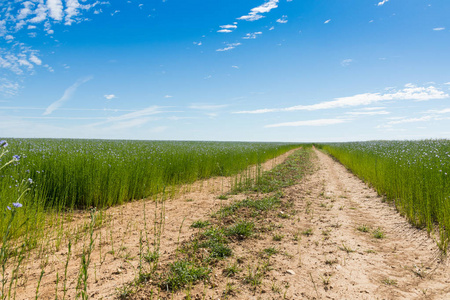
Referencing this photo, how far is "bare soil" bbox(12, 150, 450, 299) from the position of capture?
320 cm

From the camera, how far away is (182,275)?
10.7 ft

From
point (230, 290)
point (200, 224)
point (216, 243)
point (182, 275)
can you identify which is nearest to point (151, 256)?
point (182, 275)

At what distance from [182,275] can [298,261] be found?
74.6 inches

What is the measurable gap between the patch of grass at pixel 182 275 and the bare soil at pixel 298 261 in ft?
0.41

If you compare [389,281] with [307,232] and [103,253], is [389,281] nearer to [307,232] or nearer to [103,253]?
[307,232]

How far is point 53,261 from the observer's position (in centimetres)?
390

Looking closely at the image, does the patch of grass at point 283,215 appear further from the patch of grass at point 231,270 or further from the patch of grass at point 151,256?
the patch of grass at point 151,256

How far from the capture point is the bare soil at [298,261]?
3.20 meters

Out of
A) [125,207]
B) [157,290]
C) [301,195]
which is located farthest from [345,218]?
[125,207]

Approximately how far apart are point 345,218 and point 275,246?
2834mm

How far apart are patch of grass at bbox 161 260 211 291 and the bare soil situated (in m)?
0.12

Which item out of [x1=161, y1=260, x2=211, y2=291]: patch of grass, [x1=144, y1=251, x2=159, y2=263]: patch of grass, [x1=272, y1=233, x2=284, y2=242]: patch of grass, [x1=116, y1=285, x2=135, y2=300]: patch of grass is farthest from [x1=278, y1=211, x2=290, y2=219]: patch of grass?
[x1=116, y1=285, x2=135, y2=300]: patch of grass

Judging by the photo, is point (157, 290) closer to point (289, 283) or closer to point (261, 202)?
point (289, 283)

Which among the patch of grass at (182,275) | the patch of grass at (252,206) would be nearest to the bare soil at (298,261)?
the patch of grass at (182,275)
